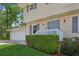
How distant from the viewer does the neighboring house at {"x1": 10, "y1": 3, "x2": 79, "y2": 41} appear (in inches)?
642

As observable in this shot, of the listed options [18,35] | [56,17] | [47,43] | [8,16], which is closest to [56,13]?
[56,17]

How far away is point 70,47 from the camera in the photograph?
44.7ft

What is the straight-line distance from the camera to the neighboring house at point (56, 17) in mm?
16312

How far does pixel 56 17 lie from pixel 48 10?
114 centimetres

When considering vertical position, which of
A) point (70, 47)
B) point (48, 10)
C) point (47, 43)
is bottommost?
point (70, 47)

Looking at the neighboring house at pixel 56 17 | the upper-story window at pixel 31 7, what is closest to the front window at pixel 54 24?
the neighboring house at pixel 56 17

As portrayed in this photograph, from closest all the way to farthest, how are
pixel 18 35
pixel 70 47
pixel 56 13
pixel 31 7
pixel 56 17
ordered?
pixel 70 47, pixel 56 13, pixel 56 17, pixel 31 7, pixel 18 35

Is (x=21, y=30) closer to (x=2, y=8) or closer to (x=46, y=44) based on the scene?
(x=2, y=8)

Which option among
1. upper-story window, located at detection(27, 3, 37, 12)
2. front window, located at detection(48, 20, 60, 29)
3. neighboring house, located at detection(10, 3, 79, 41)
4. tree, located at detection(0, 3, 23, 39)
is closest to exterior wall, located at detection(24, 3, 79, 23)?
neighboring house, located at detection(10, 3, 79, 41)

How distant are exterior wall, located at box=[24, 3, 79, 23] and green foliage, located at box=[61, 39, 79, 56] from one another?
119 inches

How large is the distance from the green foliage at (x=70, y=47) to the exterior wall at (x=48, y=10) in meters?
3.01

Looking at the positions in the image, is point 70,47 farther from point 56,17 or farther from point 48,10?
point 48,10

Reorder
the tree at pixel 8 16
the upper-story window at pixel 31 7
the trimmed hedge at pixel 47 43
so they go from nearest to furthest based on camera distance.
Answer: the trimmed hedge at pixel 47 43 < the upper-story window at pixel 31 7 < the tree at pixel 8 16

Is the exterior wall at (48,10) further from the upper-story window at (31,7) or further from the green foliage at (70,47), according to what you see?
the green foliage at (70,47)
